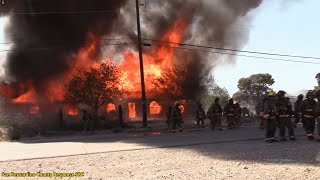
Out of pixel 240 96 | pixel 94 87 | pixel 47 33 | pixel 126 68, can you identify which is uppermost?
pixel 47 33

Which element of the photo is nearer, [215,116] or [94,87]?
[215,116]

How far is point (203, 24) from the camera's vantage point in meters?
33.8

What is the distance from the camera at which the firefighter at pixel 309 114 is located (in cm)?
1366

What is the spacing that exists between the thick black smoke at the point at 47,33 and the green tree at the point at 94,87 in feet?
12.4

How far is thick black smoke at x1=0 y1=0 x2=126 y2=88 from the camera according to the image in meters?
30.4

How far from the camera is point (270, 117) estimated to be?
13312 mm

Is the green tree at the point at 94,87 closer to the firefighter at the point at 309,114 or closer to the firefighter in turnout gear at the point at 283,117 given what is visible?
the firefighter in turnout gear at the point at 283,117

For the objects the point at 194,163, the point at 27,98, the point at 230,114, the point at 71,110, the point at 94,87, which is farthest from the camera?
the point at 27,98

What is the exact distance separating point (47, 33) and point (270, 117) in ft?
70.7

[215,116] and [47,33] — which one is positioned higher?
[47,33]

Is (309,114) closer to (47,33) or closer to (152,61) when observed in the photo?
(152,61)

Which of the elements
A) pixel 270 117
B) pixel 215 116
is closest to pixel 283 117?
pixel 270 117

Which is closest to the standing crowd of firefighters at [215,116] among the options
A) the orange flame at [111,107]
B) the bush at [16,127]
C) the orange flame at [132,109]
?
the bush at [16,127]

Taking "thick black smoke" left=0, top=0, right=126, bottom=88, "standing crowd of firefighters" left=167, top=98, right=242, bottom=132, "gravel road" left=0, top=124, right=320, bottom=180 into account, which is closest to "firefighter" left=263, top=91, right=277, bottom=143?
"gravel road" left=0, top=124, right=320, bottom=180
